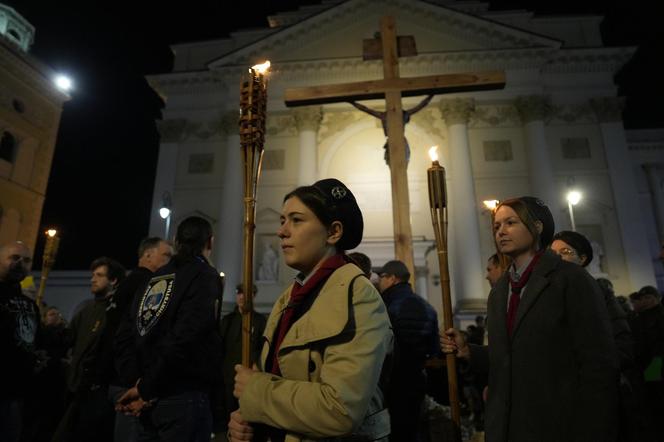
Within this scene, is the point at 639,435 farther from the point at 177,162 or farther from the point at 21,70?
the point at 21,70

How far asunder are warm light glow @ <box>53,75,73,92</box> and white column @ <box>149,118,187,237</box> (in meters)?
8.81

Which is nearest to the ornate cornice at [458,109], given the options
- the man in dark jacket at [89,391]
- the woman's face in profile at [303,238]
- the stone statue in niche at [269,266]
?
the stone statue in niche at [269,266]

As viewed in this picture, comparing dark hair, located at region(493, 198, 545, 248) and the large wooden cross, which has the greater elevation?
the large wooden cross

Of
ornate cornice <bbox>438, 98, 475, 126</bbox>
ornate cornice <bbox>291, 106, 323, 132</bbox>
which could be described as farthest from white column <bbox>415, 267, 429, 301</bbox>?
ornate cornice <bbox>291, 106, 323, 132</bbox>

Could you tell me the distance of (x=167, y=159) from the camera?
19.8 metres

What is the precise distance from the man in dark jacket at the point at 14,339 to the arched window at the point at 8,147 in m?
22.6

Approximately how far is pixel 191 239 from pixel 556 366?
7.92 ft

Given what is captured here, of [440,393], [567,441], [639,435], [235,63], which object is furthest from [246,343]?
[235,63]

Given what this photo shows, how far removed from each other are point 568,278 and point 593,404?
56 centimetres

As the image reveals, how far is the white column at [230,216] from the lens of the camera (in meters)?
17.6

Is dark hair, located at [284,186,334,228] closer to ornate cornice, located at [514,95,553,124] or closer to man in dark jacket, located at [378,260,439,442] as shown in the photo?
man in dark jacket, located at [378,260,439,442]

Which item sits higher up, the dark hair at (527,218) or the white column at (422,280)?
the white column at (422,280)

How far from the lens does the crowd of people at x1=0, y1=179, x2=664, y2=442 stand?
1542mm

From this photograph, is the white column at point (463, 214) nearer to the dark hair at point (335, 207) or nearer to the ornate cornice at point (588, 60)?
the ornate cornice at point (588, 60)
